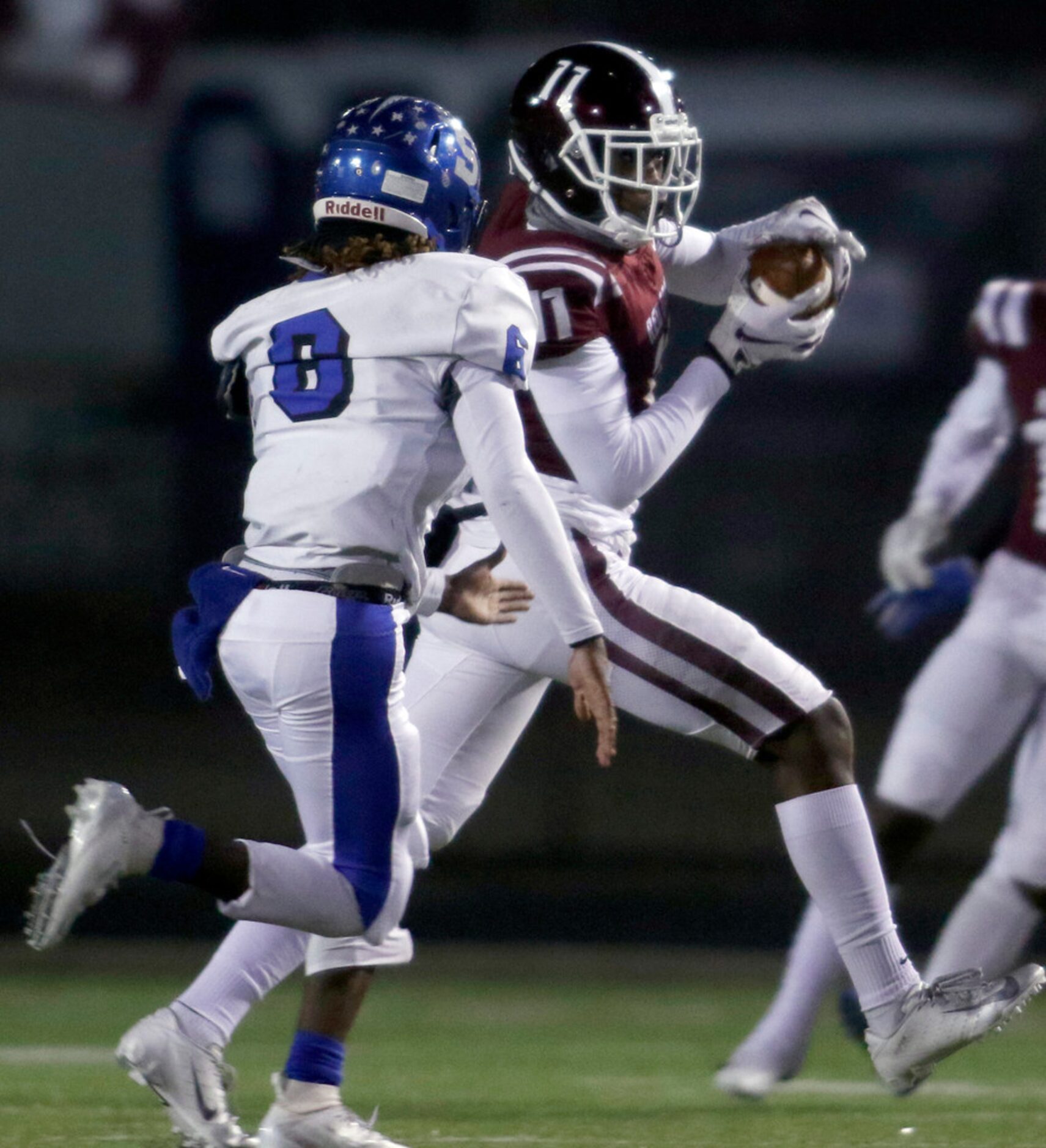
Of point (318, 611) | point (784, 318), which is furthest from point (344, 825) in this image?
point (784, 318)

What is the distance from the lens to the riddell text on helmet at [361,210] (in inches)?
117

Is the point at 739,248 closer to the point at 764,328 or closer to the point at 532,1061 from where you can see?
the point at 764,328

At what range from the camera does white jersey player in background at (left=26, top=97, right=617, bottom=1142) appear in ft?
9.33

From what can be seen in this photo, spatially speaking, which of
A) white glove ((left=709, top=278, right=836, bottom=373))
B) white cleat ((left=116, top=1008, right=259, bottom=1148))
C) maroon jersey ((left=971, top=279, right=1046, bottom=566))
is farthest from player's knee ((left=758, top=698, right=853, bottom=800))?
maroon jersey ((left=971, top=279, right=1046, bottom=566))

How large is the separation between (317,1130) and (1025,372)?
1958 mm

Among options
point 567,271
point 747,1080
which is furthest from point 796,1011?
point 567,271

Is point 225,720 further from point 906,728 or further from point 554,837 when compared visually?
→ point 906,728

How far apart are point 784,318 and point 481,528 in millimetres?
538

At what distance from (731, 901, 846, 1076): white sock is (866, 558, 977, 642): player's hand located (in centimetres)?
77

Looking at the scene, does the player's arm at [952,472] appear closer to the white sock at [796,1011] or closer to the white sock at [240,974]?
the white sock at [796,1011]

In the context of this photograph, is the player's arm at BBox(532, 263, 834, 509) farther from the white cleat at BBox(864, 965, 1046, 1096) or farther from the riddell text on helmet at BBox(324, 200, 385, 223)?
the white cleat at BBox(864, 965, 1046, 1096)

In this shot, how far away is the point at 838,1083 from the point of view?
4.04 m

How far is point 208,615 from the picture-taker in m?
2.94

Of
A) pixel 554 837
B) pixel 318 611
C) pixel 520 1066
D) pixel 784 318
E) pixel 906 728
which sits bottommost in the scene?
pixel 554 837
